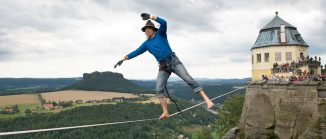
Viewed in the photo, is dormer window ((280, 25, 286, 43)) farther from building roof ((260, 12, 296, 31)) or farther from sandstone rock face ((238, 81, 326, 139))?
sandstone rock face ((238, 81, 326, 139))

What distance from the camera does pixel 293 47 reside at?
36531mm

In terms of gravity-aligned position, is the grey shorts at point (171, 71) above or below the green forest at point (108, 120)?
above

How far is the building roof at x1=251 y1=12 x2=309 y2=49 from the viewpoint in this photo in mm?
36956

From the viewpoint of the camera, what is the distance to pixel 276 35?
3744 cm

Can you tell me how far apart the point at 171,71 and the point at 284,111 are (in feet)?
71.5

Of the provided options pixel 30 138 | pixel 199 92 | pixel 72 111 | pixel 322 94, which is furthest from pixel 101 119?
pixel 199 92

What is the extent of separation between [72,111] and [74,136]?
90.5 feet

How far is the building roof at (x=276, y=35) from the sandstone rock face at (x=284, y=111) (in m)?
10.2

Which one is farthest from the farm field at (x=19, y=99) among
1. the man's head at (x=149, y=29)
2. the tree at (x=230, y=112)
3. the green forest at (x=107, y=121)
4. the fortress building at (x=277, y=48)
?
the man's head at (x=149, y=29)

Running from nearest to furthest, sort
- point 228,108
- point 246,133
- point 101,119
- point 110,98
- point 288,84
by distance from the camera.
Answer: point 288,84, point 246,133, point 228,108, point 101,119, point 110,98

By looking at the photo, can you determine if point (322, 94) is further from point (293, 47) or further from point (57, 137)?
point (57, 137)

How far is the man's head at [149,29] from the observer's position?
6.98 metres

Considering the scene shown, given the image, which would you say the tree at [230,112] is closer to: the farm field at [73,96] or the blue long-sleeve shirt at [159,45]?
the blue long-sleeve shirt at [159,45]

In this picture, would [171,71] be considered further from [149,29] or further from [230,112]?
[230,112]
